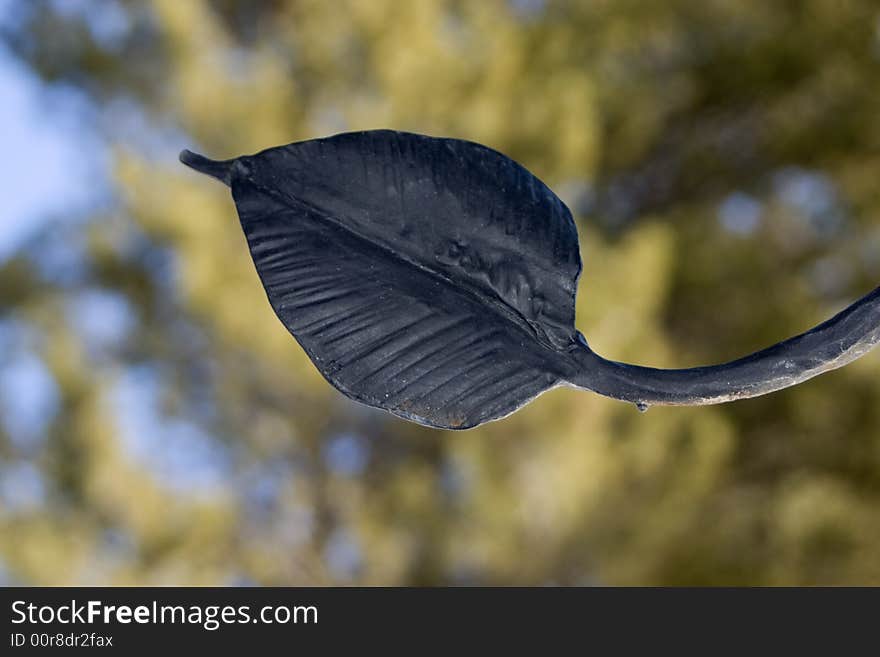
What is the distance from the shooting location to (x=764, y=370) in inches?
13.5

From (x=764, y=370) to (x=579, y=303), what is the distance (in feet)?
4.21

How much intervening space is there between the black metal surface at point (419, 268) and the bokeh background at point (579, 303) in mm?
1247

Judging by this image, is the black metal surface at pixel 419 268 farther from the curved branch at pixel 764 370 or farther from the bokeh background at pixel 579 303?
the bokeh background at pixel 579 303

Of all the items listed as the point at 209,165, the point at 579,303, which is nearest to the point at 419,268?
the point at 209,165

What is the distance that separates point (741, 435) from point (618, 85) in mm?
758

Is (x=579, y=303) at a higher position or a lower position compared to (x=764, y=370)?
higher

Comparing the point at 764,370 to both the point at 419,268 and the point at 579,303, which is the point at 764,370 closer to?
the point at 419,268

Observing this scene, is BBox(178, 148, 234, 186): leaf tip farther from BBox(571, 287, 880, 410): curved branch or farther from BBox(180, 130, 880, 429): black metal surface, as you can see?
BBox(571, 287, 880, 410): curved branch

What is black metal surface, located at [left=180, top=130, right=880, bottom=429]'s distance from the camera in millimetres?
365

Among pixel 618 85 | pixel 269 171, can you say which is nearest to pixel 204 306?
pixel 618 85

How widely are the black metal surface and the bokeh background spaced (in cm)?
125

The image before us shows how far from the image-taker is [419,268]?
1.24ft

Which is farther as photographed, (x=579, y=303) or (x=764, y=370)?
(x=579, y=303)

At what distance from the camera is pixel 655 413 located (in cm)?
177
